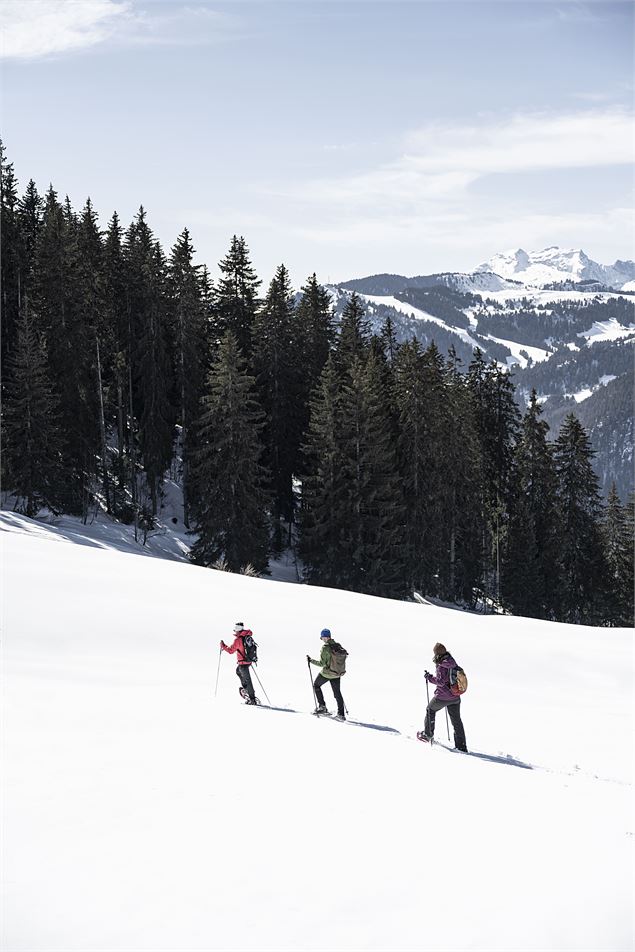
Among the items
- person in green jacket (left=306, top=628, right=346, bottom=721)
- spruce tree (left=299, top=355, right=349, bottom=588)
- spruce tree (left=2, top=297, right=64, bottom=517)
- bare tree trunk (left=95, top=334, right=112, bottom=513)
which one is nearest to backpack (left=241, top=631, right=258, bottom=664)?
person in green jacket (left=306, top=628, right=346, bottom=721)

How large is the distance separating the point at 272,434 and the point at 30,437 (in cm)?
1397

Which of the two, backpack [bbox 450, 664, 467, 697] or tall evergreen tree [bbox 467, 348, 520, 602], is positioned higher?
tall evergreen tree [bbox 467, 348, 520, 602]

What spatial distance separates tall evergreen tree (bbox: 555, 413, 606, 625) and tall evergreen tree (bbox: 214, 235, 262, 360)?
22539 millimetres

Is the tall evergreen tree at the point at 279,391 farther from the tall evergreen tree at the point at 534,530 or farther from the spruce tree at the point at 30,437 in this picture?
the tall evergreen tree at the point at 534,530

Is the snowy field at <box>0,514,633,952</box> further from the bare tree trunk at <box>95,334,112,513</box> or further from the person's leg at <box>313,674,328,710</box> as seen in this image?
the bare tree trunk at <box>95,334,112,513</box>

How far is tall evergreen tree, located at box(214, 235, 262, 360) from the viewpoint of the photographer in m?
50.7

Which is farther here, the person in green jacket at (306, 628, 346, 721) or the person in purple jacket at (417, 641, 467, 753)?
the person in green jacket at (306, 628, 346, 721)

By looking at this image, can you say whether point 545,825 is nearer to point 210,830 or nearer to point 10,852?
point 210,830

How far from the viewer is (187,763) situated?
10023mm

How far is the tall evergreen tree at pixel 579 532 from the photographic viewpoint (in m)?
52.4

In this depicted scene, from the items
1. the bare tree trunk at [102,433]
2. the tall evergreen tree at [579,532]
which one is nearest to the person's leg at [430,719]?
the bare tree trunk at [102,433]

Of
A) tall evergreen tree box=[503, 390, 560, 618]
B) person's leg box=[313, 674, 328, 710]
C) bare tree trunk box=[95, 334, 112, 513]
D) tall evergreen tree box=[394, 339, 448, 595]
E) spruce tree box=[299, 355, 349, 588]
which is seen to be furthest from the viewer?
tall evergreen tree box=[503, 390, 560, 618]

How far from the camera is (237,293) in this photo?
51.1 m

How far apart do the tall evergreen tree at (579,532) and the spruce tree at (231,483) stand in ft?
75.6
